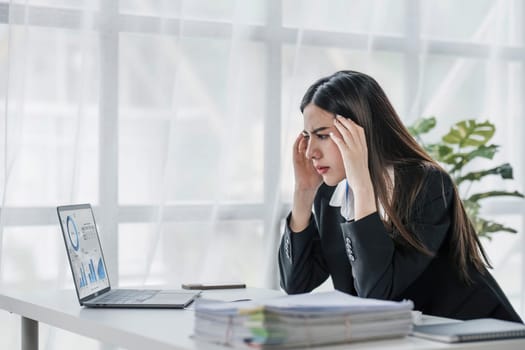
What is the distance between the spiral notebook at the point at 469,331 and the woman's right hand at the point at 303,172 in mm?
905

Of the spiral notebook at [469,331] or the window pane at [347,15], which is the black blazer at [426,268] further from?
the window pane at [347,15]

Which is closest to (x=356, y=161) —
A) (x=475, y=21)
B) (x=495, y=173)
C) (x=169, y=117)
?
(x=169, y=117)

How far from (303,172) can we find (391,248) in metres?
0.58

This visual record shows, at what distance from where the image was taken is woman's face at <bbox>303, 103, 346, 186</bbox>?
2105mm

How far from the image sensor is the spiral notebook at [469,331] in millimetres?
1337

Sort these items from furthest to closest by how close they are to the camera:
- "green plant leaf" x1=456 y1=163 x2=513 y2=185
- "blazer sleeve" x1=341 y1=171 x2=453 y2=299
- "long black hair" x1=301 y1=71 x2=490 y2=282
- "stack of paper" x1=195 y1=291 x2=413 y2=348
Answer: "green plant leaf" x1=456 y1=163 x2=513 y2=185
"long black hair" x1=301 y1=71 x2=490 y2=282
"blazer sleeve" x1=341 y1=171 x2=453 y2=299
"stack of paper" x1=195 y1=291 x2=413 y2=348

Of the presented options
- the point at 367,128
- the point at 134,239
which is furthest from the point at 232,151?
the point at 367,128

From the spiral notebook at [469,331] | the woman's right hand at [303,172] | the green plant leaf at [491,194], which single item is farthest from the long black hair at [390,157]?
the green plant leaf at [491,194]

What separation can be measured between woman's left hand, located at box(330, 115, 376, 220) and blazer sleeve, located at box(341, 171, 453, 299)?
44 millimetres

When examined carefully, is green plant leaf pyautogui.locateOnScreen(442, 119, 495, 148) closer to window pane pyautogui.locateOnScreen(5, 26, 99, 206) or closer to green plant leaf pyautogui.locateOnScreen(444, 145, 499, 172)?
green plant leaf pyautogui.locateOnScreen(444, 145, 499, 172)

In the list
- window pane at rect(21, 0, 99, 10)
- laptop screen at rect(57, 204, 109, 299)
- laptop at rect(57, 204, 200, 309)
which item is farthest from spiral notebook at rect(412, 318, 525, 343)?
window pane at rect(21, 0, 99, 10)

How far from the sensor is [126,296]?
199cm

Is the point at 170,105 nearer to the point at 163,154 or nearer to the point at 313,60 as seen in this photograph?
the point at 163,154

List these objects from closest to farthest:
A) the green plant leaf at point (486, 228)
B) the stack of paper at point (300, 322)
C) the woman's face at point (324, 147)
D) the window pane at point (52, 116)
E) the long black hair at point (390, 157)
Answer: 1. the stack of paper at point (300, 322)
2. the long black hair at point (390, 157)
3. the woman's face at point (324, 147)
4. the window pane at point (52, 116)
5. the green plant leaf at point (486, 228)
